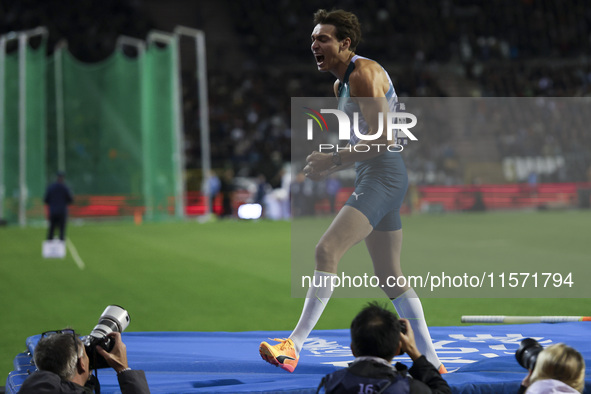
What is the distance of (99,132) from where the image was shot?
22281mm

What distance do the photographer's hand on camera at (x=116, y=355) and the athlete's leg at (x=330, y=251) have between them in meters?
1.42

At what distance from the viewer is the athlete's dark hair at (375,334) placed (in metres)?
3.60

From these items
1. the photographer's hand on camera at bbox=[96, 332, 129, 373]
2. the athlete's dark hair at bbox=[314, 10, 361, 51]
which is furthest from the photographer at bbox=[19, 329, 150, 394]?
the athlete's dark hair at bbox=[314, 10, 361, 51]

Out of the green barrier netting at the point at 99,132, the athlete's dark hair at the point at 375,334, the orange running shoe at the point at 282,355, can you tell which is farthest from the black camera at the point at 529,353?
the green barrier netting at the point at 99,132

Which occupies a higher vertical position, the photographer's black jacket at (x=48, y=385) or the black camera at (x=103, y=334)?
the black camera at (x=103, y=334)

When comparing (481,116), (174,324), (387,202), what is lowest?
(174,324)

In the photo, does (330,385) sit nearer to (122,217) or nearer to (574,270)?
(574,270)

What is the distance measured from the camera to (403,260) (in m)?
5.49

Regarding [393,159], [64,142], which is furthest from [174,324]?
[64,142]

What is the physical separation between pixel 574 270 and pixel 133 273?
8437mm

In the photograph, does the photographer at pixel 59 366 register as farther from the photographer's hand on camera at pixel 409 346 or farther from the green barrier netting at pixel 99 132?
the green barrier netting at pixel 99 132

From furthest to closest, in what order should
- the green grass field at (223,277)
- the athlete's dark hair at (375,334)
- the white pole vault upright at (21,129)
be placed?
the white pole vault upright at (21,129)
the green grass field at (223,277)
the athlete's dark hair at (375,334)

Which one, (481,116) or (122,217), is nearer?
(481,116)

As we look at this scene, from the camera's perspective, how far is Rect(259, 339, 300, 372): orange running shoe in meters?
5.11
